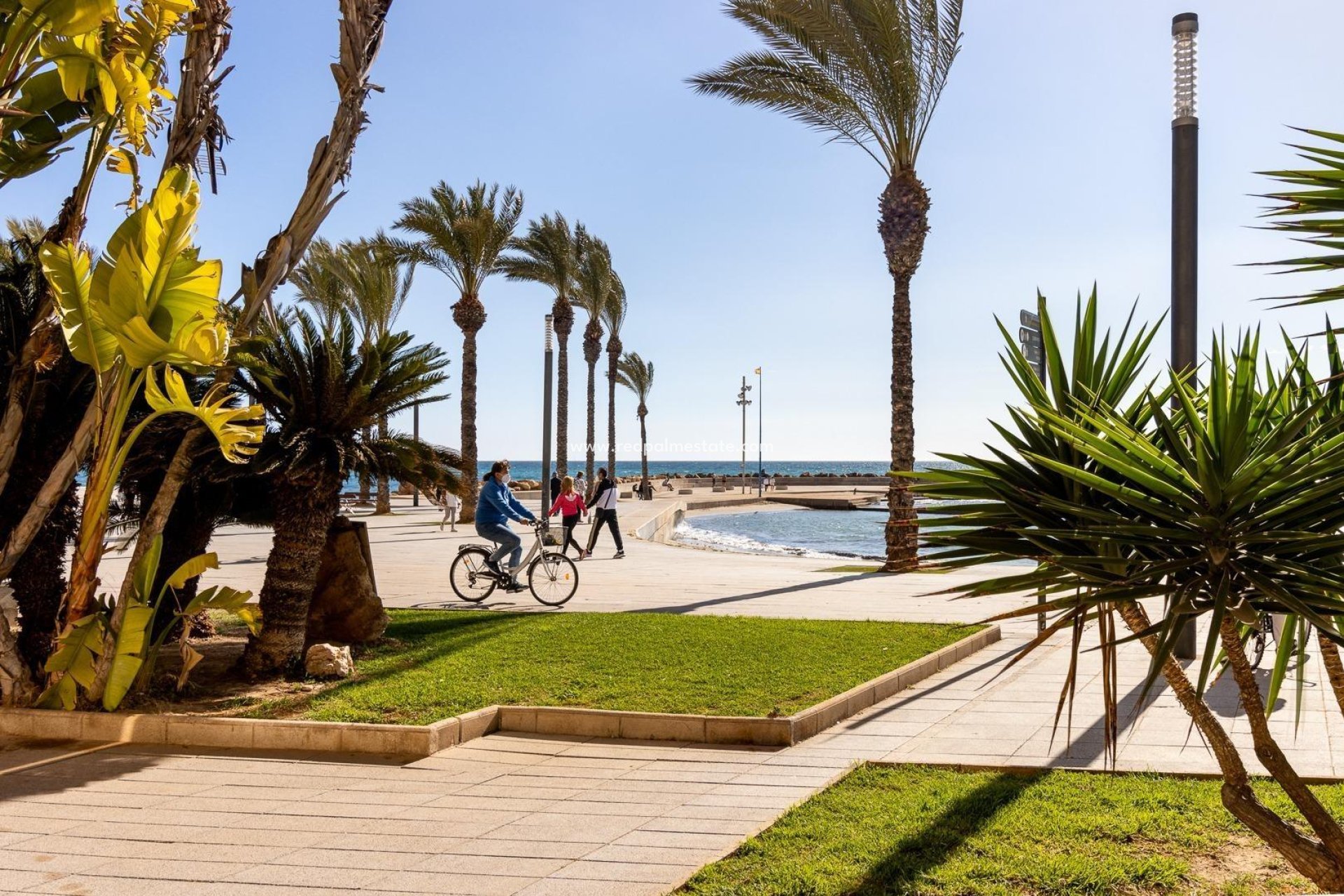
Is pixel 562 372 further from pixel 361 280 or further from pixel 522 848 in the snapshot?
pixel 522 848

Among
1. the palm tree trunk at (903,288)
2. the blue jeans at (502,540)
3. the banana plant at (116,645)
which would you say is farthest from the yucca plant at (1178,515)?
the palm tree trunk at (903,288)

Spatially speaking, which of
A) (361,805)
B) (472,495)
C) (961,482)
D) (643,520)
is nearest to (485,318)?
(472,495)

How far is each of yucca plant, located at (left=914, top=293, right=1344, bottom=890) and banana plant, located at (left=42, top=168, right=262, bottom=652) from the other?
15.6 feet

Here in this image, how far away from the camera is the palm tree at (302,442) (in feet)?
27.5

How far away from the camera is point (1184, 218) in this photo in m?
9.41

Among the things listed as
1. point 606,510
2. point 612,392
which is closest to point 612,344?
point 612,392

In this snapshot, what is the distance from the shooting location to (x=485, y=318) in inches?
1324

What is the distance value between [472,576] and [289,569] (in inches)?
213

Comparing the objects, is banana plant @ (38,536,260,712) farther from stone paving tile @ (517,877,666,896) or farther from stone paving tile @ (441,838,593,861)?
stone paving tile @ (517,877,666,896)

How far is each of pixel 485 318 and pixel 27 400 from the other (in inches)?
1045

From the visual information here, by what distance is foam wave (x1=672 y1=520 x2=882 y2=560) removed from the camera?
89.8 feet

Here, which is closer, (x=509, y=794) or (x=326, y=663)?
(x=509, y=794)

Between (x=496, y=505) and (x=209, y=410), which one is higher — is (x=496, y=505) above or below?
below

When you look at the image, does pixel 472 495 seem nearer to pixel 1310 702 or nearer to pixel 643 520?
pixel 643 520
